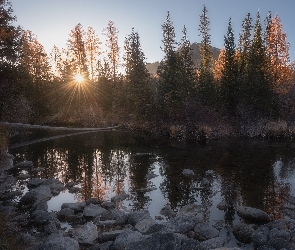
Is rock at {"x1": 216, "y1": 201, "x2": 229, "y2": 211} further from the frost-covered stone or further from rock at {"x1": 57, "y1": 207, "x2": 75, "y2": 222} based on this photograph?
rock at {"x1": 57, "y1": 207, "x2": 75, "y2": 222}

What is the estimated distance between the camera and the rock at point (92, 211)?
13.7m

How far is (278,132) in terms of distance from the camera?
38.1 metres

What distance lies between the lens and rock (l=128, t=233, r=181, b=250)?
895cm

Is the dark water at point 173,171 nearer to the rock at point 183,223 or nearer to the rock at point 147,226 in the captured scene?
the rock at point 183,223

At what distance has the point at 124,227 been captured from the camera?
41.4 feet

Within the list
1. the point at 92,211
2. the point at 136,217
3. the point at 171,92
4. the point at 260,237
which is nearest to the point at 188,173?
the point at 136,217

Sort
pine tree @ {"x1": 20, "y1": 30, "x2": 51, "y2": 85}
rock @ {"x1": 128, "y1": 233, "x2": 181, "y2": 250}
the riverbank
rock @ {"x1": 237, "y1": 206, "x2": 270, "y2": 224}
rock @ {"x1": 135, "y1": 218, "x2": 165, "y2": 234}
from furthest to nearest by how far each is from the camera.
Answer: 1. pine tree @ {"x1": 20, "y1": 30, "x2": 51, "y2": 85}
2. rock @ {"x1": 237, "y1": 206, "x2": 270, "y2": 224}
3. rock @ {"x1": 135, "y1": 218, "x2": 165, "y2": 234}
4. the riverbank
5. rock @ {"x1": 128, "y1": 233, "x2": 181, "y2": 250}

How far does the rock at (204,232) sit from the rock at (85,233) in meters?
4.23

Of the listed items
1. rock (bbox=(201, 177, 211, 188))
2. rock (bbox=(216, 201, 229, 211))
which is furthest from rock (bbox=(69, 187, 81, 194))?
rock (bbox=(216, 201, 229, 211))

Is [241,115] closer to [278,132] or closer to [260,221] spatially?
[278,132]

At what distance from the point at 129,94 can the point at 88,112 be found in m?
8.87

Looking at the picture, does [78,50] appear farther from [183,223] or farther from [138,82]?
[183,223]

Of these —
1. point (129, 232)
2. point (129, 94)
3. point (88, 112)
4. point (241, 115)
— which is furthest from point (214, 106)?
point (129, 232)

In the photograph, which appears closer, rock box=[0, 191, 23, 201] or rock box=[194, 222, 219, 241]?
rock box=[194, 222, 219, 241]
